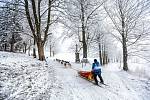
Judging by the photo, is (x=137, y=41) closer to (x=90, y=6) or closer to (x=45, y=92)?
(x=90, y=6)

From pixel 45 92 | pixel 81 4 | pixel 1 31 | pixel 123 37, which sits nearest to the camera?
pixel 45 92

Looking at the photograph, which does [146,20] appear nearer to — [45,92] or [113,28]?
[113,28]

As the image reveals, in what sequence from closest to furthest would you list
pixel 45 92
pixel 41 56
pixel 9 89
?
pixel 9 89, pixel 45 92, pixel 41 56

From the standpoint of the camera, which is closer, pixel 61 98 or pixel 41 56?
pixel 61 98

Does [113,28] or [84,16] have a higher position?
[84,16]

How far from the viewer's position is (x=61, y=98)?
8859 millimetres

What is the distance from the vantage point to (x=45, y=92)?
9.40 m

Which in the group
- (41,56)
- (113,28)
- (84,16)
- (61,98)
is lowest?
(61,98)

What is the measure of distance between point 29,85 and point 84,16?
20236mm

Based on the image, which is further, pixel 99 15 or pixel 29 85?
pixel 99 15

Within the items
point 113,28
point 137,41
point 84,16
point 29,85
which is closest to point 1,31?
point 84,16

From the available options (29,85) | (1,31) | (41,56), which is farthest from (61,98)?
(1,31)

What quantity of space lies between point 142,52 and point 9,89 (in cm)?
1975

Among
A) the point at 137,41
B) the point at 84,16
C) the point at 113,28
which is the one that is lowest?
the point at 137,41
